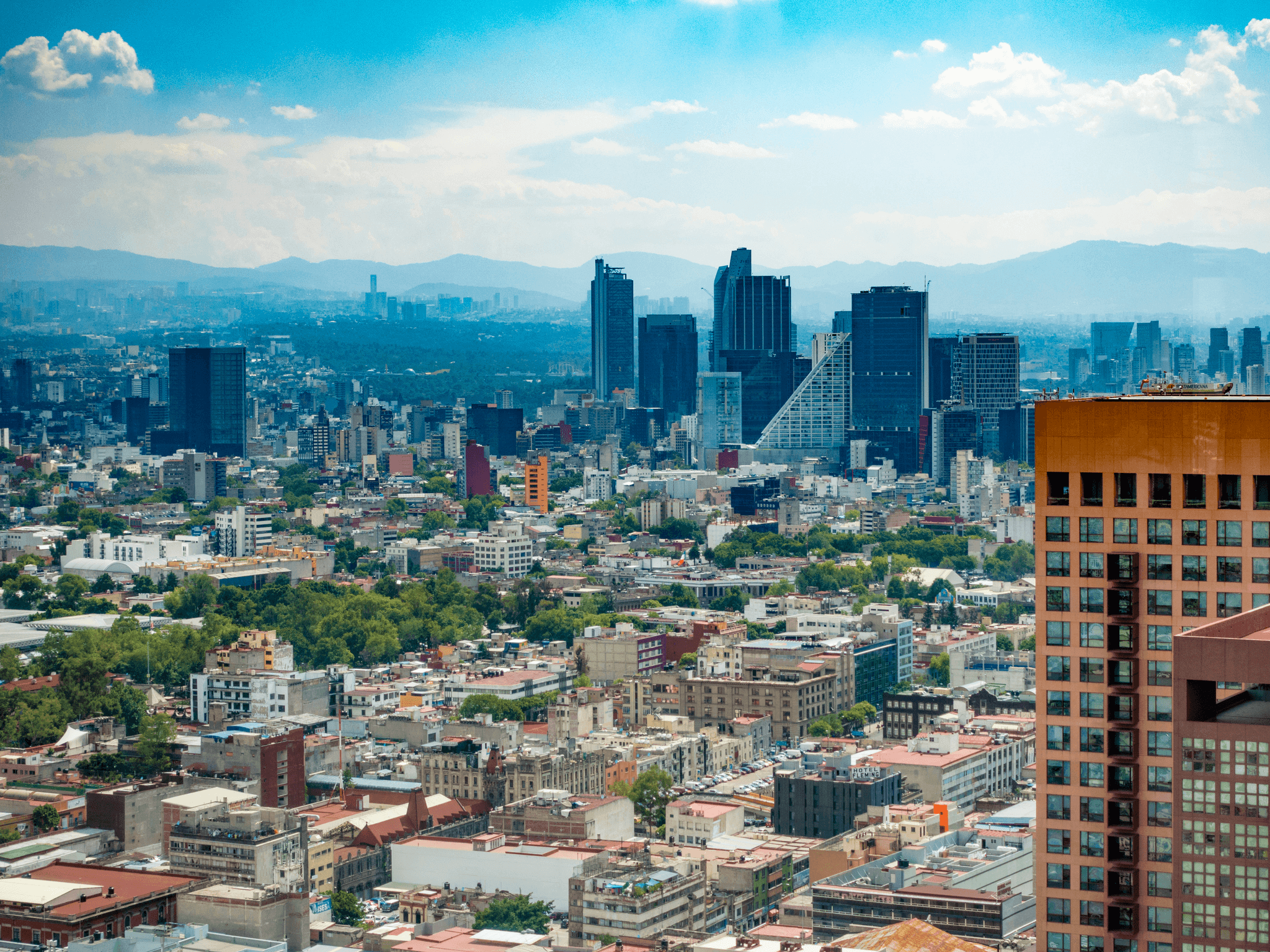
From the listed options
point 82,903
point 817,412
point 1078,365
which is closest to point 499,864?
point 82,903

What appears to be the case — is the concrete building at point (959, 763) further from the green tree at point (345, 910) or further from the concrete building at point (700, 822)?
the green tree at point (345, 910)

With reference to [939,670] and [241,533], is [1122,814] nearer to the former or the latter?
[939,670]

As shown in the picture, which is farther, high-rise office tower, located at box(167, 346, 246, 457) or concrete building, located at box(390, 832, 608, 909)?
high-rise office tower, located at box(167, 346, 246, 457)

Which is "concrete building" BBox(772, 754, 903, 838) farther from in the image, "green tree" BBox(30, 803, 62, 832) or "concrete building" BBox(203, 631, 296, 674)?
"concrete building" BBox(203, 631, 296, 674)

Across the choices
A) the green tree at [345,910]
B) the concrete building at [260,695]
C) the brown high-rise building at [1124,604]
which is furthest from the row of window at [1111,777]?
the concrete building at [260,695]

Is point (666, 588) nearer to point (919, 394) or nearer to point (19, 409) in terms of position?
point (919, 394)

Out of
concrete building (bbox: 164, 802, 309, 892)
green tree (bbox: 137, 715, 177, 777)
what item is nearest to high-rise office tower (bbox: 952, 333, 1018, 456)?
green tree (bbox: 137, 715, 177, 777)

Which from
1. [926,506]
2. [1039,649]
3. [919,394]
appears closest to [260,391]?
[919,394]

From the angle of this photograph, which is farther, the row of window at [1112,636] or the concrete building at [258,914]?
the concrete building at [258,914]
